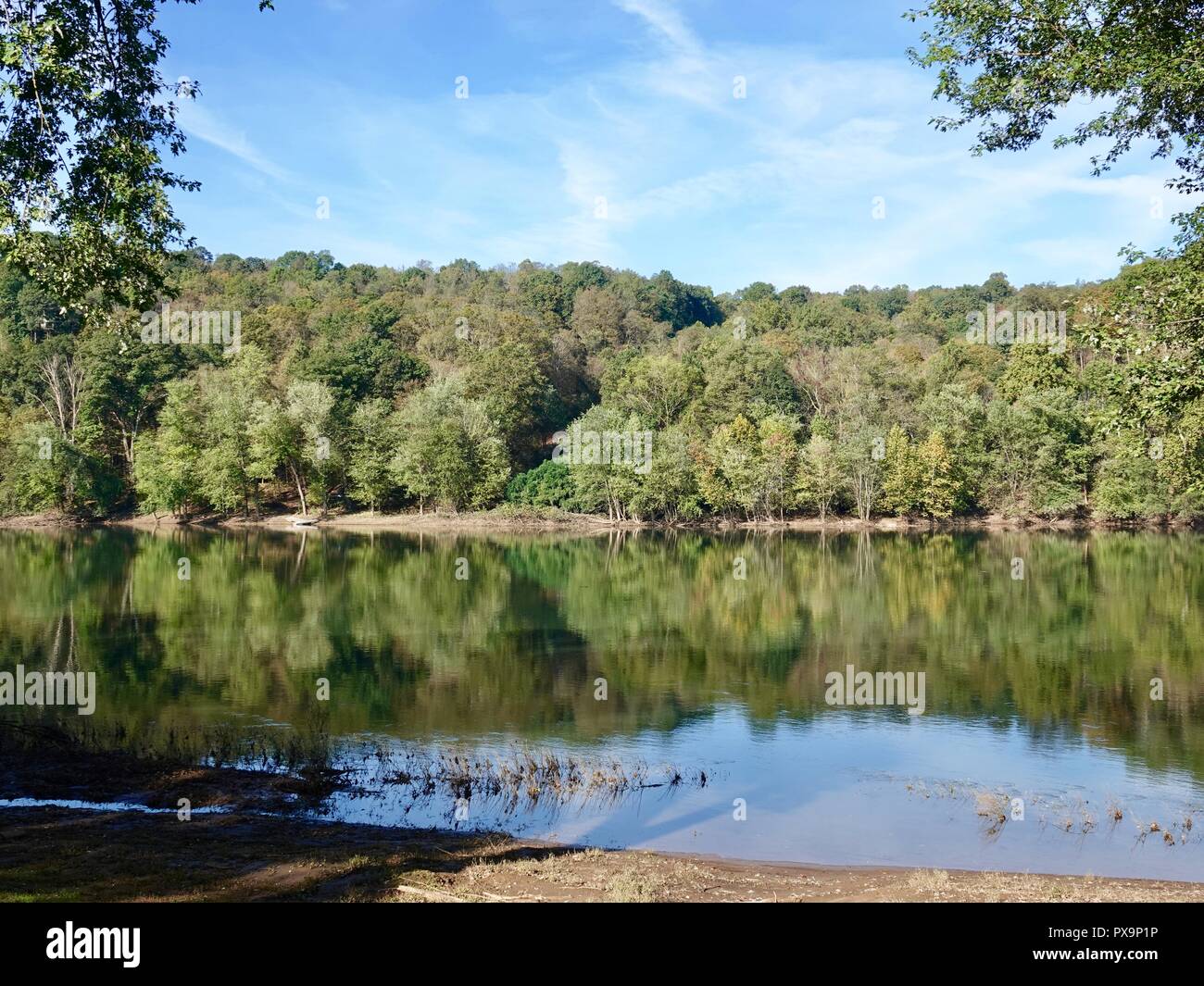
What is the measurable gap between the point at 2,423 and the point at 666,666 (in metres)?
65.6

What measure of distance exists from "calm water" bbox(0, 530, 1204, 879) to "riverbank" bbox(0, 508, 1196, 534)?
78.3 ft

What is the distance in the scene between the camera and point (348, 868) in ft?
28.9

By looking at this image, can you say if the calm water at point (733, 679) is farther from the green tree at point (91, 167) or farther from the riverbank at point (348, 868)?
the green tree at point (91, 167)

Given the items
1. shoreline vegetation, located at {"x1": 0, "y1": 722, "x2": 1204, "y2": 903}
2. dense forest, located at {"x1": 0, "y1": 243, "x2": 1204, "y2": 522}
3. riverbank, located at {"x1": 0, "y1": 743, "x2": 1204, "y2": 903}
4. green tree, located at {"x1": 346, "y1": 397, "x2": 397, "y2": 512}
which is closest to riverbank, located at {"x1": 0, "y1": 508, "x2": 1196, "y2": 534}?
dense forest, located at {"x1": 0, "y1": 243, "x2": 1204, "y2": 522}

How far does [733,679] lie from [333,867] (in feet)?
44.2

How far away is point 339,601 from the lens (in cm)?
3169

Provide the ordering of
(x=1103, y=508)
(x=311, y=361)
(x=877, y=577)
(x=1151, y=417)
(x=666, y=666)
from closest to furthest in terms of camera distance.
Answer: (x=1151, y=417) → (x=666, y=666) → (x=877, y=577) → (x=1103, y=508) → (x=311, y=361)

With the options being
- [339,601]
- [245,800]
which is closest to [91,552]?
[339,601]

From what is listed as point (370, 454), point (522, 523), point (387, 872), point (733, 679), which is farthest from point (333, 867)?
point (370, 454)

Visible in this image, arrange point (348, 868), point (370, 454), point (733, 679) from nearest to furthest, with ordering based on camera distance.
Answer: point (348, 868) → point (733, 679) → point (370, 454)

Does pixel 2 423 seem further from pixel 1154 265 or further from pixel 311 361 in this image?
pixel 1154 265

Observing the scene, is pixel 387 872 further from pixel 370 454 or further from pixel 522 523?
pixel 370 454

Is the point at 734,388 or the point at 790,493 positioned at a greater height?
the point at 734,388
